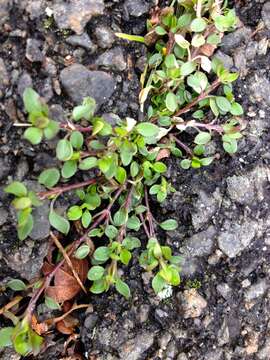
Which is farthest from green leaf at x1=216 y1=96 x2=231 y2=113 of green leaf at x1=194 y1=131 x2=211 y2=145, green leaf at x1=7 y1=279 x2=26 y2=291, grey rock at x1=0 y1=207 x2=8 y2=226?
green leaf at x1=7 y1=279 x2=26 y2=291

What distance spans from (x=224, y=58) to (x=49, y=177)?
3.19 feet

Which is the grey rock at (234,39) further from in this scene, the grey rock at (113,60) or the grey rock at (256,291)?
the grey rock at (256,291)

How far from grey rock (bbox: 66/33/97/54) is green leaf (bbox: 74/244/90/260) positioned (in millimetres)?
822

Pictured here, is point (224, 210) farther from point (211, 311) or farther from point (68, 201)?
point (68, 201)

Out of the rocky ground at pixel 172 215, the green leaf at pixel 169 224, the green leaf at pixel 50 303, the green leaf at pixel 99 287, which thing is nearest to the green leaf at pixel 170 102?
the rocky ground at pixel 172 215

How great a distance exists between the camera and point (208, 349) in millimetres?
2441

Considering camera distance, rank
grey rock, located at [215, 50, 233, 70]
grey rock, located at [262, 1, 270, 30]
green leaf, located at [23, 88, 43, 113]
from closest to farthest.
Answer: green leaf, located at [23, 88, 43, 113]
grey rock, located at [215, 50, 233, 70]
grey rock, located at [262, 1, 270, 30]

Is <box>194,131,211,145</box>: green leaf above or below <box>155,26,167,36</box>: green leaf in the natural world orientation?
below

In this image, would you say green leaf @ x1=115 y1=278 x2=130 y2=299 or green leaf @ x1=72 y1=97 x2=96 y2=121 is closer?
green leaf @ x1=72 y1=97 x2=96 y2=121

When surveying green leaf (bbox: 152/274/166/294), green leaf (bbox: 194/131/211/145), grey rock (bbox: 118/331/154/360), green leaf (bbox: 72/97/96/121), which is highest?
green leaf (bbox: 72/97/96/121)

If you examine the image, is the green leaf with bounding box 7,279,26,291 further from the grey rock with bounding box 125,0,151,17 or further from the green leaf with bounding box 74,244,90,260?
the grey rock with bounding box 125,0,151,17

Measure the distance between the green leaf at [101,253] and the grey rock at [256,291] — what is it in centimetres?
65

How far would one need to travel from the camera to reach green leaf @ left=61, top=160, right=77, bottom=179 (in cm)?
221

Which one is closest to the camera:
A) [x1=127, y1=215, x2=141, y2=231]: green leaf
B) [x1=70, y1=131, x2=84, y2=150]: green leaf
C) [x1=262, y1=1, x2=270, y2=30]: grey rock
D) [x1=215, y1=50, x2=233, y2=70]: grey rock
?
[x1=70, y1=131, x2=84, y2=150]: green leaf
